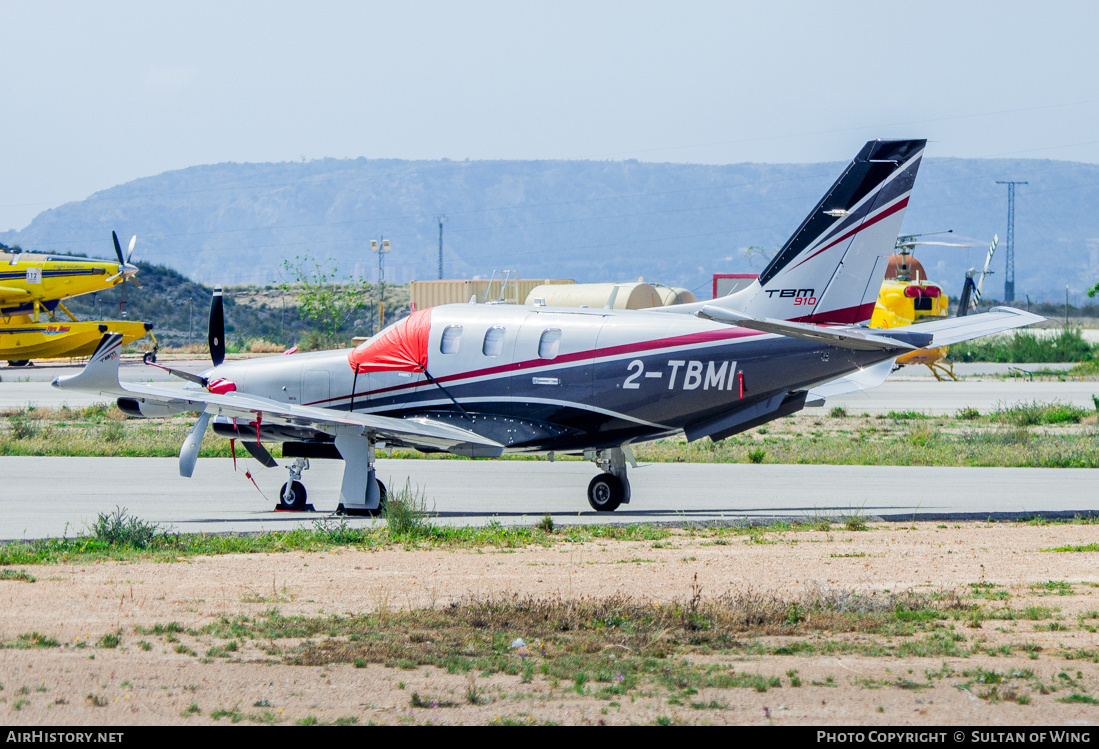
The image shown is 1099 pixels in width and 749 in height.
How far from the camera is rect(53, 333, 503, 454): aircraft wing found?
14523mm

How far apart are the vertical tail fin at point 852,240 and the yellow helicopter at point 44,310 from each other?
3440 cm

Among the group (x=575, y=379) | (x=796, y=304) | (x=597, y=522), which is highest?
(x=796, y=304)

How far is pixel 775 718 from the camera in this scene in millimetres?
6590

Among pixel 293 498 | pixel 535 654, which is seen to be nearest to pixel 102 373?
pixel 293 498

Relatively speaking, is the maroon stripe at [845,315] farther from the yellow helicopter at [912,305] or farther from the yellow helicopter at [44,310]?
the yellow helicopter at [44,310]

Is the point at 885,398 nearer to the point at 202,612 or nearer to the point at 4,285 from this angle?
the point at 202,612

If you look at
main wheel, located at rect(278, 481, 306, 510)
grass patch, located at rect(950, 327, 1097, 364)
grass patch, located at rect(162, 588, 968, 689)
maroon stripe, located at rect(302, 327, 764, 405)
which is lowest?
main wheel, located at rect(278, 481, 306, 510)

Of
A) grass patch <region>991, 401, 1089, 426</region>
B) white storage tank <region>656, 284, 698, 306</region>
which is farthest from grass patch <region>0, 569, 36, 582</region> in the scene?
white storage tank <region>656, 284, 698, 306</region>

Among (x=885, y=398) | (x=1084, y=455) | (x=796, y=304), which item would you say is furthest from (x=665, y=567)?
(x=885, y=398)

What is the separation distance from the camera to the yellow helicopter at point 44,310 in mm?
45656

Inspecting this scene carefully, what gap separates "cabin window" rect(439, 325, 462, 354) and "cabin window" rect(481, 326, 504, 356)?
0.42 metres

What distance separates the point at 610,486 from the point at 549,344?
2.18m

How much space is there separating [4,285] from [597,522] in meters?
37.5

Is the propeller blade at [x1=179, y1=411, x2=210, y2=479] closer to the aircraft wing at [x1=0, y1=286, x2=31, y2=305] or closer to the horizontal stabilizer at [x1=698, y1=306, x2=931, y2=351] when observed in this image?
the horizontal stabilizer at [x1=698, y1=306, x2=931, y2=351]
